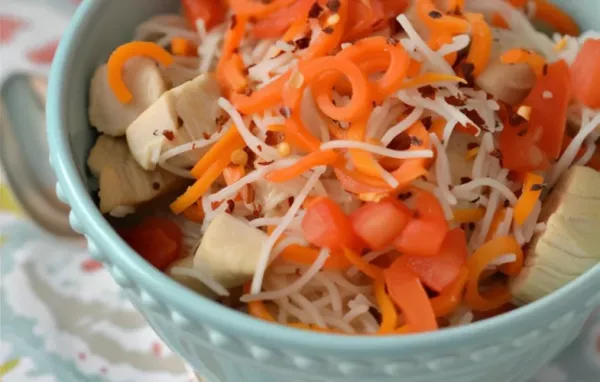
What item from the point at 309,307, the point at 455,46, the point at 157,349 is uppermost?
the point at 455,46

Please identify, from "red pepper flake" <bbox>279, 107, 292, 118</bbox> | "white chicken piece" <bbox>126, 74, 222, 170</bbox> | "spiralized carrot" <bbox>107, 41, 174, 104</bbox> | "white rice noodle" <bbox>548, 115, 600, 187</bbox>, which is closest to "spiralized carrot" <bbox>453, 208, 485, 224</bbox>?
"white rice noodle" <bbox>548, 115, 600, 187</bbox>

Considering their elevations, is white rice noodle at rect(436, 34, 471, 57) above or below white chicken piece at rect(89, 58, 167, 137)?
above

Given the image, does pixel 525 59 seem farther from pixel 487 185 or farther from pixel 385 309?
pixel 385 309

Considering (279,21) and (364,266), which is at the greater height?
(279,21)

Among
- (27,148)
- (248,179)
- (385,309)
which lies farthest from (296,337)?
(27,148)

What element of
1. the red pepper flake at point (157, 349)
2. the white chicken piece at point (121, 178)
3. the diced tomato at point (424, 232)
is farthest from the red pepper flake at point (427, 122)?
the red pepper flake at point (157, 349)

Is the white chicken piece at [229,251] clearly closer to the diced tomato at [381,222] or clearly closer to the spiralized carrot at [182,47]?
the diced tomato at [381,222]

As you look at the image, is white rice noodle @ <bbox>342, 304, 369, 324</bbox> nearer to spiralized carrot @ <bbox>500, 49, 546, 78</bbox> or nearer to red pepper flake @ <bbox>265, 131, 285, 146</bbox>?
red pepper flake @ <bbox>265, 131, 285, 146</bbox>
